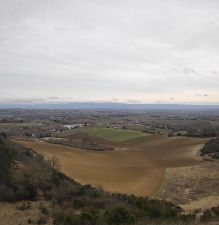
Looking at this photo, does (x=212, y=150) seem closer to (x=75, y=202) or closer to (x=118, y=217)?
(x=75, y=202)

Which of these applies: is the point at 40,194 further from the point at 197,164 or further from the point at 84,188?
the point at 197,164

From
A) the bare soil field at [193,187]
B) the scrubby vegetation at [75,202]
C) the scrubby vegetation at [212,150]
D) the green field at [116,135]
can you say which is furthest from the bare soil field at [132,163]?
the green field at [116,135]

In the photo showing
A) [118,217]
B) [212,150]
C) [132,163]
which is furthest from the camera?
[212,150]

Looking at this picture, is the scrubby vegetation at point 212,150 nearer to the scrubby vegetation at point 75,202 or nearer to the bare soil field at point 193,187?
the bare soil field at point 193,187

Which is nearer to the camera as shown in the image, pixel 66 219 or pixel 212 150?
pixel 66 219

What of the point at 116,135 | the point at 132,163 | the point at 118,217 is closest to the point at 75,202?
the point at 118,217

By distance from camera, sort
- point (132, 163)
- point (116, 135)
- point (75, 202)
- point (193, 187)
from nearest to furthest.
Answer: point (75, 202), point (193, 187), point (132, 163), point (116, 135)
